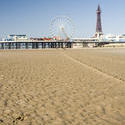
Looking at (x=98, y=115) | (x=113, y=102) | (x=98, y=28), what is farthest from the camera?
(x=98, y=28)

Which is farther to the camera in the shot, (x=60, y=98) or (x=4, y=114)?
(x=60, y=98)

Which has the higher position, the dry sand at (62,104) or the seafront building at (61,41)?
the seafront building at (61,41)

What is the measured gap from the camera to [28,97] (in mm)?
4934

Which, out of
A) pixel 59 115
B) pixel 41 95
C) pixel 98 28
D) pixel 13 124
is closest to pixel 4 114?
pixel 13 124

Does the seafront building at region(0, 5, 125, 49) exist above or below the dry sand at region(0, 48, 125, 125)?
above

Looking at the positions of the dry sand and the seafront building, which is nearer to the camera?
the dry sand

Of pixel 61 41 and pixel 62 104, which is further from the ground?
pixel 61 41

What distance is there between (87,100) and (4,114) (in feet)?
6.49

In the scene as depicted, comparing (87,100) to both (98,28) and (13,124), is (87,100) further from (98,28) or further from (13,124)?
(98,28)

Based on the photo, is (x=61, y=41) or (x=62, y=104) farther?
(x=61, y=41)

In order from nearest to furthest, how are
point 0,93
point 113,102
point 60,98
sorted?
point 113,102, point 60,98, point 0,93

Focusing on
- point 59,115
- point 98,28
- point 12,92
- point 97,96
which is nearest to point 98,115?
point 59,115

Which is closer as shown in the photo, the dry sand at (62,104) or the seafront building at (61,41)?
the dry sand at (62,104)

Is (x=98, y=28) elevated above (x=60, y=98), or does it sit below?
above
